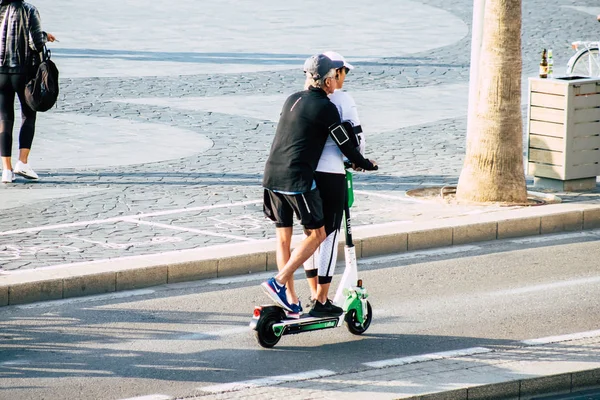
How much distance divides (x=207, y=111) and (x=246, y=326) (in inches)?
309

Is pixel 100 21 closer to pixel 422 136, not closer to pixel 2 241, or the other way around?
pixel 422 136

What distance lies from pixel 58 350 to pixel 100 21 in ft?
57.7

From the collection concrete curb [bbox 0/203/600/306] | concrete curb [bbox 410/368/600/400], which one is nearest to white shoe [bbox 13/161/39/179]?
concrete curb [bbox 0/203/600/306]

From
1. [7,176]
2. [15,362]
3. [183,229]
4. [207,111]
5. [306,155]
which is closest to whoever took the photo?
[15,362]

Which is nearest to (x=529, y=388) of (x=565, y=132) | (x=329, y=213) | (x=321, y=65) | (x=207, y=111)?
(x=329, y=213)

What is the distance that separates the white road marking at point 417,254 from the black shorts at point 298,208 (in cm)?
223

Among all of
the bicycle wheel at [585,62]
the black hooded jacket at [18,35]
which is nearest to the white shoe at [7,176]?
the black hooded jacket at [18,35]

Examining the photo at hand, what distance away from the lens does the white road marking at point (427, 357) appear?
727 centimetres

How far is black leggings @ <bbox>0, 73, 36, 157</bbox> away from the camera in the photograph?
12203 mm

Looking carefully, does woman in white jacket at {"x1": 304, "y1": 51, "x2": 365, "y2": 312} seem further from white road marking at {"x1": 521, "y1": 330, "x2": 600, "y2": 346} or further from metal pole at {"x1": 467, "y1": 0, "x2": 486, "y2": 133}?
metal pole at {"x1": 467, "y1": 0, "x2": 486, "y2": 133}

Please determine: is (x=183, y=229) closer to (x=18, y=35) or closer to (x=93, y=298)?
(x=93, y=298)

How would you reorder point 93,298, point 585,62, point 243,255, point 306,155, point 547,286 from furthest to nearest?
point 585,62, point 243,255, point 547,286, point 93,298, point 306,155

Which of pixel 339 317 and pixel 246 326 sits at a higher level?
pixel 339 317

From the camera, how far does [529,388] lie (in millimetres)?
6797
